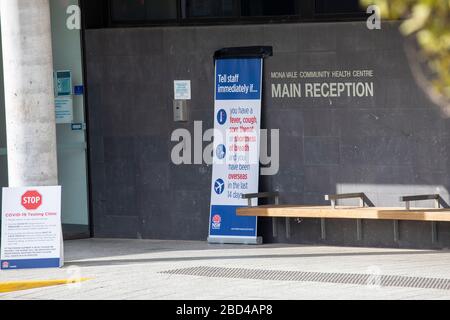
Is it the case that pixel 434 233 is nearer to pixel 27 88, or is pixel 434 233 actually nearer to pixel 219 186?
pixel 219 186

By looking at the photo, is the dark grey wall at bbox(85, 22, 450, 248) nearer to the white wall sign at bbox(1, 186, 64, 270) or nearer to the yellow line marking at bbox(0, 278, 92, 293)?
the white wall sign at bbox(1, 186, 64, 270)

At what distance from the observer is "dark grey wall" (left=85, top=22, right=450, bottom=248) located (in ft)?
38.3

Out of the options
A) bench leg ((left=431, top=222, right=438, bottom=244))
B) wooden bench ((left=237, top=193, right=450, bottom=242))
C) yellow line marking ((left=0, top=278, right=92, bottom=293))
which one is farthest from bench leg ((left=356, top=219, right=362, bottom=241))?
yellow line marking ((left=0, top=278, right=92, bottom=293))

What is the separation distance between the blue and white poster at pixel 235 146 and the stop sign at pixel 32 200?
3117 millimetres

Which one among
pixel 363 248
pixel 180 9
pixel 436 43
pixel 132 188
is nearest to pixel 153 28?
pixel 180 9

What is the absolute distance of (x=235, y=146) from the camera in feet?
41.6

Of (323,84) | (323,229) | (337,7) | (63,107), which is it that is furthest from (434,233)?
(63,107)

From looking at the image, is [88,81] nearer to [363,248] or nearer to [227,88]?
[227,88]

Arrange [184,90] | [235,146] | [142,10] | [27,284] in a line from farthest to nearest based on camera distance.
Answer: [142,10], [184,90], [235,146], [27,284]

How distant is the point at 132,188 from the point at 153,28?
2.25 m

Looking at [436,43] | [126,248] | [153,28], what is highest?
[153,28]

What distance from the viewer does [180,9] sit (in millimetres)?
13078

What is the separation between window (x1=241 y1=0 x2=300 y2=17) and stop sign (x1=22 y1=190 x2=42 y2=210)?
4058mm

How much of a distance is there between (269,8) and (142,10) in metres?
1.91
